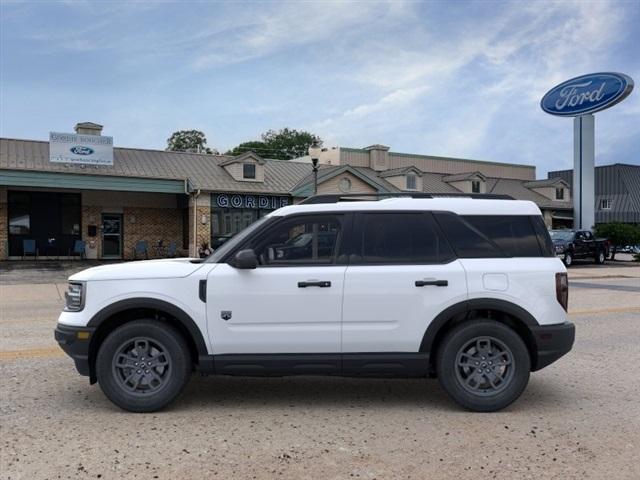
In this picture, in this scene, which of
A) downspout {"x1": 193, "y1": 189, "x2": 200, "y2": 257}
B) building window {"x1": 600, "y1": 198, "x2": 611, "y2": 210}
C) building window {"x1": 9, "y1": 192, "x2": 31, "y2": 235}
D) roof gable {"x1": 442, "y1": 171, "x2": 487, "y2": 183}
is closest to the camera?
building window {"x1": 9, "y1": 192, "x2": 31, "y2": 235}

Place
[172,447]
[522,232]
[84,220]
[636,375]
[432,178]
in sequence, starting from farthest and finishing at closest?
[432,178]
[84,220]
[636,375]
[522,232]
[172,447]

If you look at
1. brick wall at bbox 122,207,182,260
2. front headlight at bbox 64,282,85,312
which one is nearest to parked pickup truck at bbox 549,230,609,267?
brick wall at bbox 122,207,182,260

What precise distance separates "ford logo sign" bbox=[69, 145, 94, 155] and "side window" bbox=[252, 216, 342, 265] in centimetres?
2413

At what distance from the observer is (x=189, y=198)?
29.1 meters

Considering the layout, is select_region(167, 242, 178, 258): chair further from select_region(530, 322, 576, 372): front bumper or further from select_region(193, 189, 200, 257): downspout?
select_region(530, 322, 576, 372): front bumper

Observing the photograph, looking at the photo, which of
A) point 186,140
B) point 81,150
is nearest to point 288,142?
point 186,140

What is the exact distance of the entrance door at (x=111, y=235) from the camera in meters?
29.1

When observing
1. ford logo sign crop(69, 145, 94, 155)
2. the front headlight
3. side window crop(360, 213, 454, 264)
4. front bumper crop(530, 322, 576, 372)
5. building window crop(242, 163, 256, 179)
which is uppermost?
ford logo sign crop(69, 145, 94, 155)

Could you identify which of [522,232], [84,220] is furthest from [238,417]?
[84,220]

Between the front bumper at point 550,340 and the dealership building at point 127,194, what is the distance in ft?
77.9

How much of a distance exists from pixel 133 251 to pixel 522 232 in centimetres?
2658

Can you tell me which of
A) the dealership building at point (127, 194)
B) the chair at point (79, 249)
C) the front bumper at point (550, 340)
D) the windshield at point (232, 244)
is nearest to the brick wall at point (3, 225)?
the dealership building at point (127, 194)

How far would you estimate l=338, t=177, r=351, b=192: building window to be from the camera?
1297 inches

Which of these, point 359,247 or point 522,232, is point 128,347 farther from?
point 522,232
